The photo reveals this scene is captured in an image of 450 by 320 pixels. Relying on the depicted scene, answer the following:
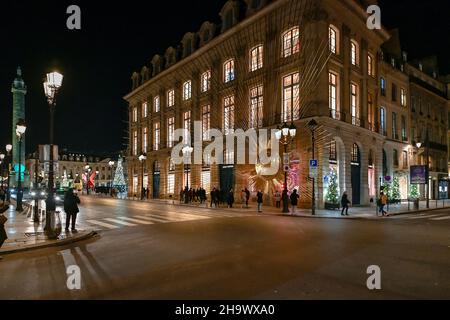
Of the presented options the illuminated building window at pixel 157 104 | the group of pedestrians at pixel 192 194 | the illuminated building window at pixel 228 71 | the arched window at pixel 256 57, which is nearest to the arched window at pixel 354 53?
the arched window at pixel 256 57

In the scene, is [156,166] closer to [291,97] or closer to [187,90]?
[187,90]

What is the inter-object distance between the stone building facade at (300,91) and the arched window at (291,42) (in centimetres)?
8

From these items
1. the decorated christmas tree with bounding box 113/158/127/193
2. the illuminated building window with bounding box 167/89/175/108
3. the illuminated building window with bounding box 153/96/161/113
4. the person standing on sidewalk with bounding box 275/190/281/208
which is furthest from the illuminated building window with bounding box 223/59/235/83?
the decorated christmas tree with bounding box 113/158/127/193

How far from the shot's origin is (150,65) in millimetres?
54406

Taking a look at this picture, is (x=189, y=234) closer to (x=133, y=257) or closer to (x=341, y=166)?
(x=133, y=257)

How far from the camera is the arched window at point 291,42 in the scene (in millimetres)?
30078

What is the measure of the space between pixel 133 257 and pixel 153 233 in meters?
4.48

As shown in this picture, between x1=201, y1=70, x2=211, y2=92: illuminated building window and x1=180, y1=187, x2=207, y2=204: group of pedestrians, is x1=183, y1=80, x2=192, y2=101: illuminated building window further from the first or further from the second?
x1=180, y1=187, x2=207, y2=204: group of pedestrians

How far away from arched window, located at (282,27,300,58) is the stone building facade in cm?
8

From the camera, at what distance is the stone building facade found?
1132 inches

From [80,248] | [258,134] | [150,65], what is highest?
[150,65]
